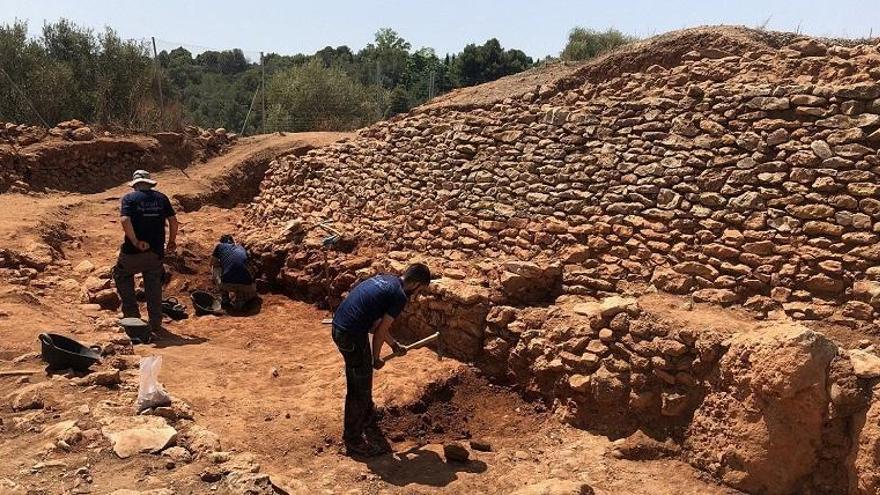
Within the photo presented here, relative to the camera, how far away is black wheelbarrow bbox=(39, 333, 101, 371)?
4.50 meters

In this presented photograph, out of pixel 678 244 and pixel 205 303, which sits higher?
pixel 678 244

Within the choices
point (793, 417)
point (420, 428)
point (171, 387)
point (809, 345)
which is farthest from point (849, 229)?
point (171, 387)

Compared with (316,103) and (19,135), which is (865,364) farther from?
(316,103)

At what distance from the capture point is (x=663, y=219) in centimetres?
530

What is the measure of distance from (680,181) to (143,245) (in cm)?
476

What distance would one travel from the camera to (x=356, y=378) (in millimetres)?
4352

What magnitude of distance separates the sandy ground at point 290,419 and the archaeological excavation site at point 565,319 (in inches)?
0.9

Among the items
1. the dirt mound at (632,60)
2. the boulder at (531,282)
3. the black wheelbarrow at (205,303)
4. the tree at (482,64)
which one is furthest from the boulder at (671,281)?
the tree at (482,64)

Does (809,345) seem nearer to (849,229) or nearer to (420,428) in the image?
(849,229)

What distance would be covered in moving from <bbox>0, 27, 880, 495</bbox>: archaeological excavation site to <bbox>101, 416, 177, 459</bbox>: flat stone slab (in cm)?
2

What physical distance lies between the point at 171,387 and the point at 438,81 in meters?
28.9

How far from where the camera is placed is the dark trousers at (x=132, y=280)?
6000 mm

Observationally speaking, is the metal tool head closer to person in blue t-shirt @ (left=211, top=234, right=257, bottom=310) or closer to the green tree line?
person in blue t-shirt @ (left=211, top=234, right=257, bottom=310)

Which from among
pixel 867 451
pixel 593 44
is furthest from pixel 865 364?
pixel 593 44
